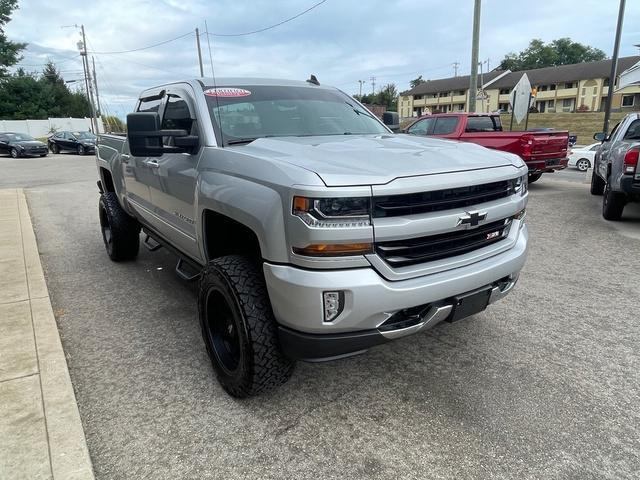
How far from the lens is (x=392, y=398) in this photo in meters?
2.80

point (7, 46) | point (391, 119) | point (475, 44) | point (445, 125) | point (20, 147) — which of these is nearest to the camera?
point (391, 119)

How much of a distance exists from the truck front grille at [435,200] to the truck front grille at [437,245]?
145mm

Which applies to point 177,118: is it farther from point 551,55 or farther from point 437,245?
point 551,55

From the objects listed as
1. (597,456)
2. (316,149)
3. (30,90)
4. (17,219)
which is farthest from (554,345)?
(30,90)

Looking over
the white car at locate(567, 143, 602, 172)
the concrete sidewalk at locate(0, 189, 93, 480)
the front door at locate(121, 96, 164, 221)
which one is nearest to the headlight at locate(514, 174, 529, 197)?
the front door at locate(121, 96, 164, 221)

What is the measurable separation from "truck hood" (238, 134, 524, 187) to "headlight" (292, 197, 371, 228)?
84mm

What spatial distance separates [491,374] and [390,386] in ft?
2.24

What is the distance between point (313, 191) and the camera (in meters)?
2.13

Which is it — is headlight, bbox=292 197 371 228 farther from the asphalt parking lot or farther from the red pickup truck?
the red pickup truck

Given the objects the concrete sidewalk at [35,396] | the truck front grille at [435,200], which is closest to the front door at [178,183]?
the concrete sidewalk at [35,396]

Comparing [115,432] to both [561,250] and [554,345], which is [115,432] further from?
[561,250]

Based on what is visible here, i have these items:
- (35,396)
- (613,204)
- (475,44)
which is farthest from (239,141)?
(475,44)

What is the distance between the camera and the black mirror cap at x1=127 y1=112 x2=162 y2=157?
2.92 m

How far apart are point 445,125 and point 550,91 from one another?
66433 mm
